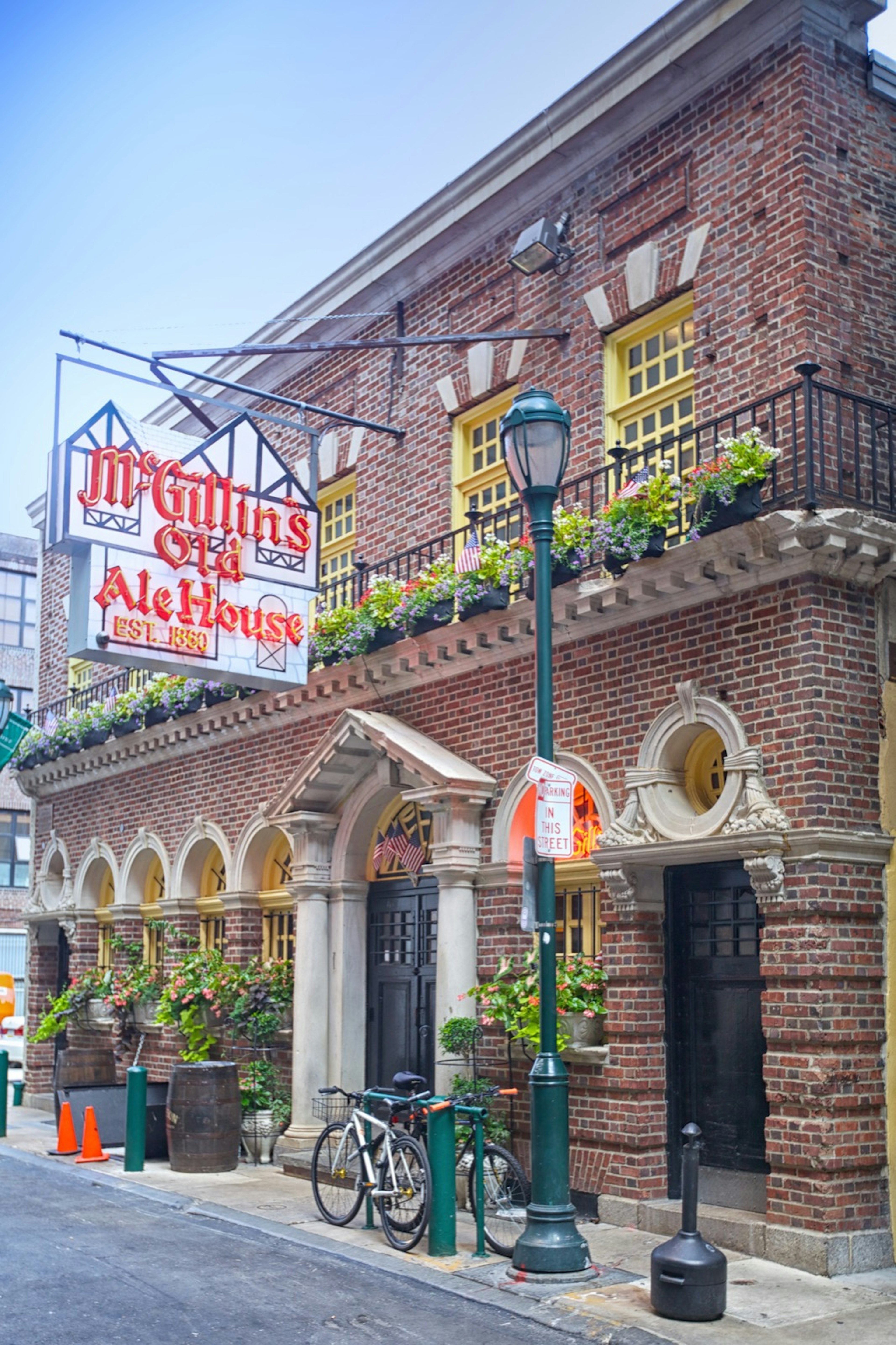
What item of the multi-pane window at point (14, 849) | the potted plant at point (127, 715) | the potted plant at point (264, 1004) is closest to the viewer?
the potted plant at point (264, 1004)

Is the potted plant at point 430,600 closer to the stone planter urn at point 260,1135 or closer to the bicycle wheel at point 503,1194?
the bicycle wheel at point 503,1194

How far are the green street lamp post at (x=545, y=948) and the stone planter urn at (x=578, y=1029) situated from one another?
1.13m

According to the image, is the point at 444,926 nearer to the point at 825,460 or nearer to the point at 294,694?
the point at 294,694

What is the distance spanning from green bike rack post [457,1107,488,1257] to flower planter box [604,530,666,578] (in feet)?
14.2

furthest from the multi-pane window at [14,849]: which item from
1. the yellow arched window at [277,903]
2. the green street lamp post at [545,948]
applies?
the green street lamp post at [545,948]

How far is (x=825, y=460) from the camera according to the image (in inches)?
423

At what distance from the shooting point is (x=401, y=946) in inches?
594

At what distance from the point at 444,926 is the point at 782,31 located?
8255mm

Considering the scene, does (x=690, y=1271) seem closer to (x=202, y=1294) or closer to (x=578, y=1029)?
(x=202, y=1294)

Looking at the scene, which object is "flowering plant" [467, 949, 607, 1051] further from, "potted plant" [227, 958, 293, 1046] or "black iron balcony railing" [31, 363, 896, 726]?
"potted plant" [227, 958, 293, 1046]

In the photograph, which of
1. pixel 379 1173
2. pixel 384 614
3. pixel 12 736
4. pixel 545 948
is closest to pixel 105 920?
pixel 12 736

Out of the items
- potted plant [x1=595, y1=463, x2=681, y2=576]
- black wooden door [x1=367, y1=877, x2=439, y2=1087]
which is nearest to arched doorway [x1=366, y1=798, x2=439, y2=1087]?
black wooden door [x1=367, y1=877, x2=439, y2=1087]

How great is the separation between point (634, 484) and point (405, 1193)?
226 inches

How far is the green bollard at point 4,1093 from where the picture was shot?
17.5 meters
